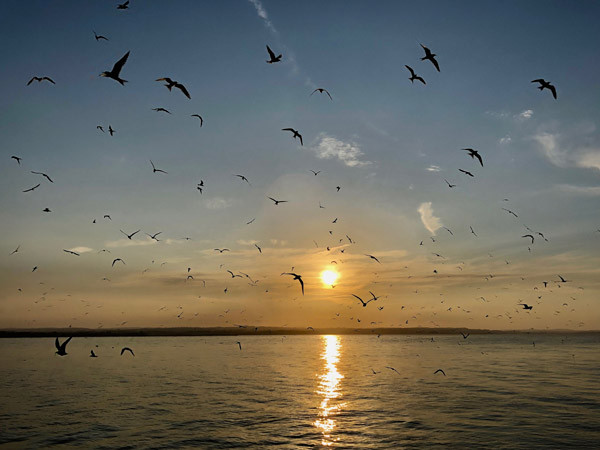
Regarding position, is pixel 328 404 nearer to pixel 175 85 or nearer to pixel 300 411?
pixel 300 411

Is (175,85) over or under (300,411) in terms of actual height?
over

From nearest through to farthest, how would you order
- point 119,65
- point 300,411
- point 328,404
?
point 119,65 → point 300,411 → point 328,404

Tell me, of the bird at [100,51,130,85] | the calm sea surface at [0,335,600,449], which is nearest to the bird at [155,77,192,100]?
the bird at [100,51,130,85]

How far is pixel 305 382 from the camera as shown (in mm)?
42438

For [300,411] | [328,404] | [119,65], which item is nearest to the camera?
[119,65]

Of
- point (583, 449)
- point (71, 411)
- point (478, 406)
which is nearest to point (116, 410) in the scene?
point (71, 411)

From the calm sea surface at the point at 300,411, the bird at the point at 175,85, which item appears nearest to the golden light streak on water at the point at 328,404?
the calm sea surface at the point at 300,411

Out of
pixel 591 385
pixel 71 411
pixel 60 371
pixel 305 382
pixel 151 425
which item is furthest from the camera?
pixel 60 371

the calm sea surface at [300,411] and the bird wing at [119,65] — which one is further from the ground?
the bird wing at [119,65]

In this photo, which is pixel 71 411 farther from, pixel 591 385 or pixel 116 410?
pixel 591 385

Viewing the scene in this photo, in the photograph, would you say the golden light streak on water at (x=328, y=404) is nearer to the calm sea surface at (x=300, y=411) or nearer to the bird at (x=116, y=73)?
the calm sea surface at (x=300, y=411)

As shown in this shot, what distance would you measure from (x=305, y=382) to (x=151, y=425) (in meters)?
21.1

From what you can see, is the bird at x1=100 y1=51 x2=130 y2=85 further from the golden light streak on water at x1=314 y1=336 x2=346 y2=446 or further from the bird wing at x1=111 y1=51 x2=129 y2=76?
the golden light streak on water at x1=314 y1=336 x2=346 y2=446

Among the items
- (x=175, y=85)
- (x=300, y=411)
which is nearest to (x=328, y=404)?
(x=300, y=411)
